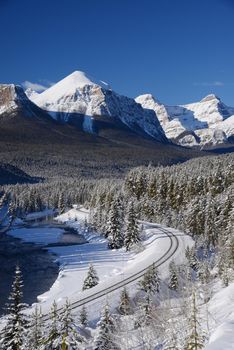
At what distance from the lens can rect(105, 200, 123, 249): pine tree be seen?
77.1m

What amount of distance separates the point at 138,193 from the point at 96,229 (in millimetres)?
14563

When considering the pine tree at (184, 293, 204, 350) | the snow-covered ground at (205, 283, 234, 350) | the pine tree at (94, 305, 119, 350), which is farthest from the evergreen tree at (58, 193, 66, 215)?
the pine tree at (184, 293, 204, 350)

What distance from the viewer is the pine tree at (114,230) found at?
77.1 meters

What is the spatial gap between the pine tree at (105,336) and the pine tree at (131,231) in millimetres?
48169

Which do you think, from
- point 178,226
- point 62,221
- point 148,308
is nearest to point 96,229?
point 178,226

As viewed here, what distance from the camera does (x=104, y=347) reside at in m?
23.5

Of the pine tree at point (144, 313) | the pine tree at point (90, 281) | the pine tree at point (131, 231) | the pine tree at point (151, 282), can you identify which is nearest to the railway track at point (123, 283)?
the pine tree at point (90, 281)

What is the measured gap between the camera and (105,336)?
24.2 meters

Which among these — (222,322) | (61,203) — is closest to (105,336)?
(222,322)

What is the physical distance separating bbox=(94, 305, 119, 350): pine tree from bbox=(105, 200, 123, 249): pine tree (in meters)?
52.3

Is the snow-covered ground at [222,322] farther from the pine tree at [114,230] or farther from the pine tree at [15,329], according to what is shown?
the pine tree at [114,230]

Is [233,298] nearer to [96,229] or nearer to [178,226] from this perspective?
[178,226]

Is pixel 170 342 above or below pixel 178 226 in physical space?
above

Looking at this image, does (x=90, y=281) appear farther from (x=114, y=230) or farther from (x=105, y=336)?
(x=114, y=230)
